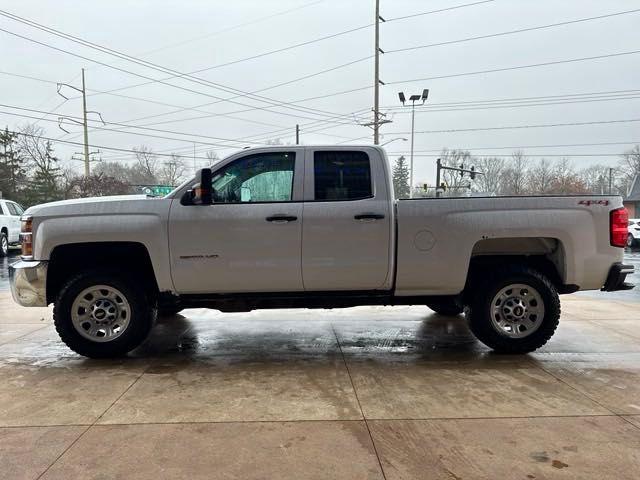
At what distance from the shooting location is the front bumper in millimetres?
4645

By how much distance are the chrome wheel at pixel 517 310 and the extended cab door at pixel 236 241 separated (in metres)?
2.10

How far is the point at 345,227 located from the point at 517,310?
2.03 metres

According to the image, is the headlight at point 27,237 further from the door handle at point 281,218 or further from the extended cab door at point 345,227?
the extended cab door at point 345,227

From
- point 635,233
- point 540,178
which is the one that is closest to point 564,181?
point 540,178

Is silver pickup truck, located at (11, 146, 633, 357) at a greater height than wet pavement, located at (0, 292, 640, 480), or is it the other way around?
silver pickup truck, located at (11, 146, 633, 357)

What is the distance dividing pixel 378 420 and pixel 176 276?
2413 mm

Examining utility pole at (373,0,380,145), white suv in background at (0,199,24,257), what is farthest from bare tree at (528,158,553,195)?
white suv in background at (0,199,24,257)

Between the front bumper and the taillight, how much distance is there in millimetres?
5633

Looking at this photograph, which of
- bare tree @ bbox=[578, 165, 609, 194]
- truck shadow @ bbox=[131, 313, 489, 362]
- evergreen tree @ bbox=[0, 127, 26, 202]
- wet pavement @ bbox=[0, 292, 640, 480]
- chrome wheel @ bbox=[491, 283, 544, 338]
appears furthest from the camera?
bare tree @ bbox=[578, 165, 609, 194]

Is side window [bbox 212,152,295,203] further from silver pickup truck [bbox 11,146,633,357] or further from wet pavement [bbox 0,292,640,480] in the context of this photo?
wet pavement [bbox 0,292,640,480]

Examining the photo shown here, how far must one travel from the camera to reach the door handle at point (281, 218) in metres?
4.67

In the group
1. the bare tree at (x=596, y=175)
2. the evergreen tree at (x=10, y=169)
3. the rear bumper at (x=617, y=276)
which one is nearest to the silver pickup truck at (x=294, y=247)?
the rear bumper at (x=617, y=276)

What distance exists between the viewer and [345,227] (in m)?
4.72

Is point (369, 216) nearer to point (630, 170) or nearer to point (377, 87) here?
point (377, 87)
